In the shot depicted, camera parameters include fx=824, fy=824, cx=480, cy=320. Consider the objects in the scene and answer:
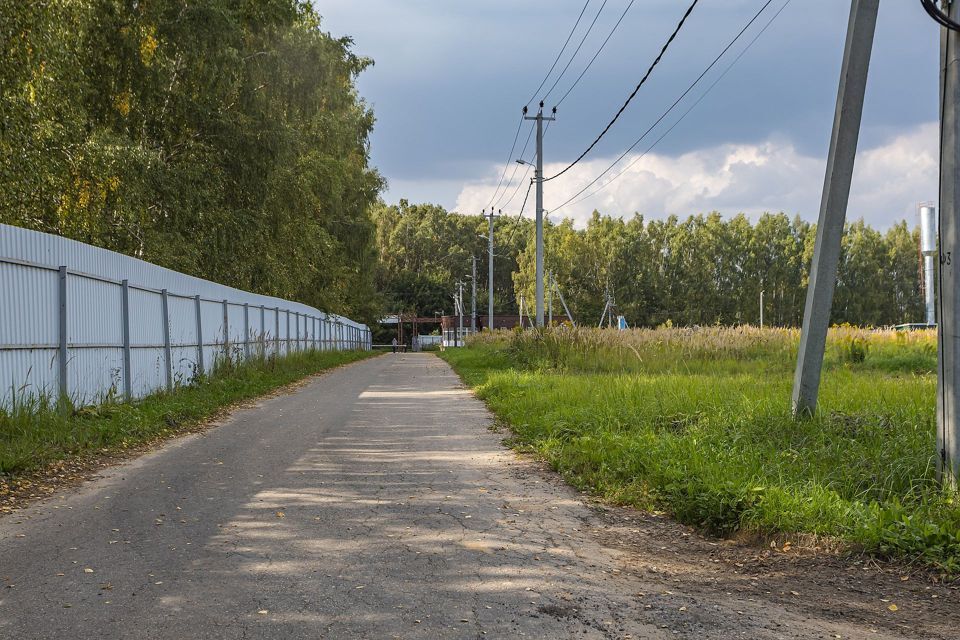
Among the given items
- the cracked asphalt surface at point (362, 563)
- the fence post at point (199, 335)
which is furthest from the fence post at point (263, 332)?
the cracked asphalt surface at point (362, 563)

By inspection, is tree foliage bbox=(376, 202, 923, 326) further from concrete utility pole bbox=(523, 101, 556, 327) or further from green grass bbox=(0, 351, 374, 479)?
green grass bbox=(0, 351, 374, 479)

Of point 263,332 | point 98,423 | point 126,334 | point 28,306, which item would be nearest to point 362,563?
point 98,423

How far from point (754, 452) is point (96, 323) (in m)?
8.80

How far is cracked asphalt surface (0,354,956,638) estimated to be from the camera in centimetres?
365

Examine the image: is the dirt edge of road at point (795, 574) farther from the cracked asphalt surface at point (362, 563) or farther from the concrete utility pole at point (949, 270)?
the concrete utility pole at point (949, 270)

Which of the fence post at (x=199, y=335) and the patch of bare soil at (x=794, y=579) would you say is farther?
the fence post at (x=199, y=335)

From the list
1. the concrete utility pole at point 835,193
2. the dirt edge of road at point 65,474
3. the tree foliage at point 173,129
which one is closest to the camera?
the dirt edge of road at point 65,474

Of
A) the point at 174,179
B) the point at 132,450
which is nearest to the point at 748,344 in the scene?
the point at 174,179

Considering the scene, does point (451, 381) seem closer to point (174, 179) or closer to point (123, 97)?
point (174, 179)

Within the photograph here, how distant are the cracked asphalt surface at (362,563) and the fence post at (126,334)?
14.9 ft

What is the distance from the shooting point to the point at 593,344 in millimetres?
A: 20312

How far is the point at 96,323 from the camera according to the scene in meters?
11.3

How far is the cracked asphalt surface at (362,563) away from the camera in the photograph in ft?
12.0

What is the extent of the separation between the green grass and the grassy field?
14.5 feet
